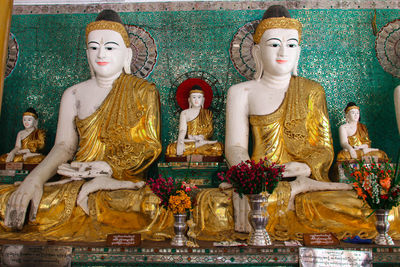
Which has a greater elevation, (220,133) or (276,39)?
(276,39)

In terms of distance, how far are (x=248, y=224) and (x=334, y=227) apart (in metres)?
0.73

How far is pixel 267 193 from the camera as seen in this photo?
333cm

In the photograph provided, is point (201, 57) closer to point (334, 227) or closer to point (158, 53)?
point (158, 53)

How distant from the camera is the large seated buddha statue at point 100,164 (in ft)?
12.1

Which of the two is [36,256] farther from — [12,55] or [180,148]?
[12,55]

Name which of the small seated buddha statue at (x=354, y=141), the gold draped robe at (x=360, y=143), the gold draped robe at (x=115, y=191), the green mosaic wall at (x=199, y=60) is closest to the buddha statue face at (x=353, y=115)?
the small seated buddha statue at (x=354, y=141)

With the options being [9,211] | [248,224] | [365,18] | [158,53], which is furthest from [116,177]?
[365,18]

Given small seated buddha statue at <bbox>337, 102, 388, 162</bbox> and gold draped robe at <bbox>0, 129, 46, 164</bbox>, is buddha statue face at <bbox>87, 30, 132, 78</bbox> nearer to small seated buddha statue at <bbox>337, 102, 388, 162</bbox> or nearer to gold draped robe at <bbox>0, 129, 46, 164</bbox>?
gold draped robe at <bbox>0, 129, 46, 164</bbox>

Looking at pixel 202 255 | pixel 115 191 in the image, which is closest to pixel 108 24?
pixel 115 191

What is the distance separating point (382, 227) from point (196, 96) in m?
2.56

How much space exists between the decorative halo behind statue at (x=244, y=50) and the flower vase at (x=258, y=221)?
8.55ft

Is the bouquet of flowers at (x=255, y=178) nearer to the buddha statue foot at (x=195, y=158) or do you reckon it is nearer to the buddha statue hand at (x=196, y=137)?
the buddha statue foot at (x=195, y=158)

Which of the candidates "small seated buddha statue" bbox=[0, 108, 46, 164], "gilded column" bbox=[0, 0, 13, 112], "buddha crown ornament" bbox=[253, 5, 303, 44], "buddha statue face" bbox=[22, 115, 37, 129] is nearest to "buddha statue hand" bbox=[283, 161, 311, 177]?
"buddha crown ornament" bbox=[253, 5, 303, 44]

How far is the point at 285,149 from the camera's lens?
14.7 ft
